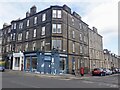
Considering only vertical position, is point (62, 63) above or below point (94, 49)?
below

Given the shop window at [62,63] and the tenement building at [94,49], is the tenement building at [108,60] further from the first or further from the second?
the shop window at [62,63]

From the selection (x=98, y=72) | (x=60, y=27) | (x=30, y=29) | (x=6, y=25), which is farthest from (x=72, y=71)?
(x=6, y=25)

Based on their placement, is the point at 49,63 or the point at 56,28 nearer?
the point at 49,63

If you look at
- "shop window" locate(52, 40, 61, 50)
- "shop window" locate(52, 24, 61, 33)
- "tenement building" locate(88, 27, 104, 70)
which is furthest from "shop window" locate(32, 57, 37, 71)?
"tenement building" locate(88, 27, 104, 70)

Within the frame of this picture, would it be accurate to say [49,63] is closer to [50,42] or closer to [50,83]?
[50,42]

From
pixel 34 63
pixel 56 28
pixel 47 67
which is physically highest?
pixel 56 28

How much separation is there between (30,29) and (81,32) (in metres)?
11.8

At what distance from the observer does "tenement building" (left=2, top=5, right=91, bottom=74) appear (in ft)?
97.5

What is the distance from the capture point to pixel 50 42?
98.3 ft

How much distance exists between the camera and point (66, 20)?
32.6m

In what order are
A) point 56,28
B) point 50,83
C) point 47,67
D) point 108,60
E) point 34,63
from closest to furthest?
point 50,83 → point 47,67 → point 56,28 → point 34,63 → point 108,60

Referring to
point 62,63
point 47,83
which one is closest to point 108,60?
point 62,63

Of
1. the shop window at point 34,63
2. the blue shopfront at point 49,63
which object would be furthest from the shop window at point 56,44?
the shop window at point 34,63

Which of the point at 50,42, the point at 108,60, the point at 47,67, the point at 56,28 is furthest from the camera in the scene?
the point at 108,60
